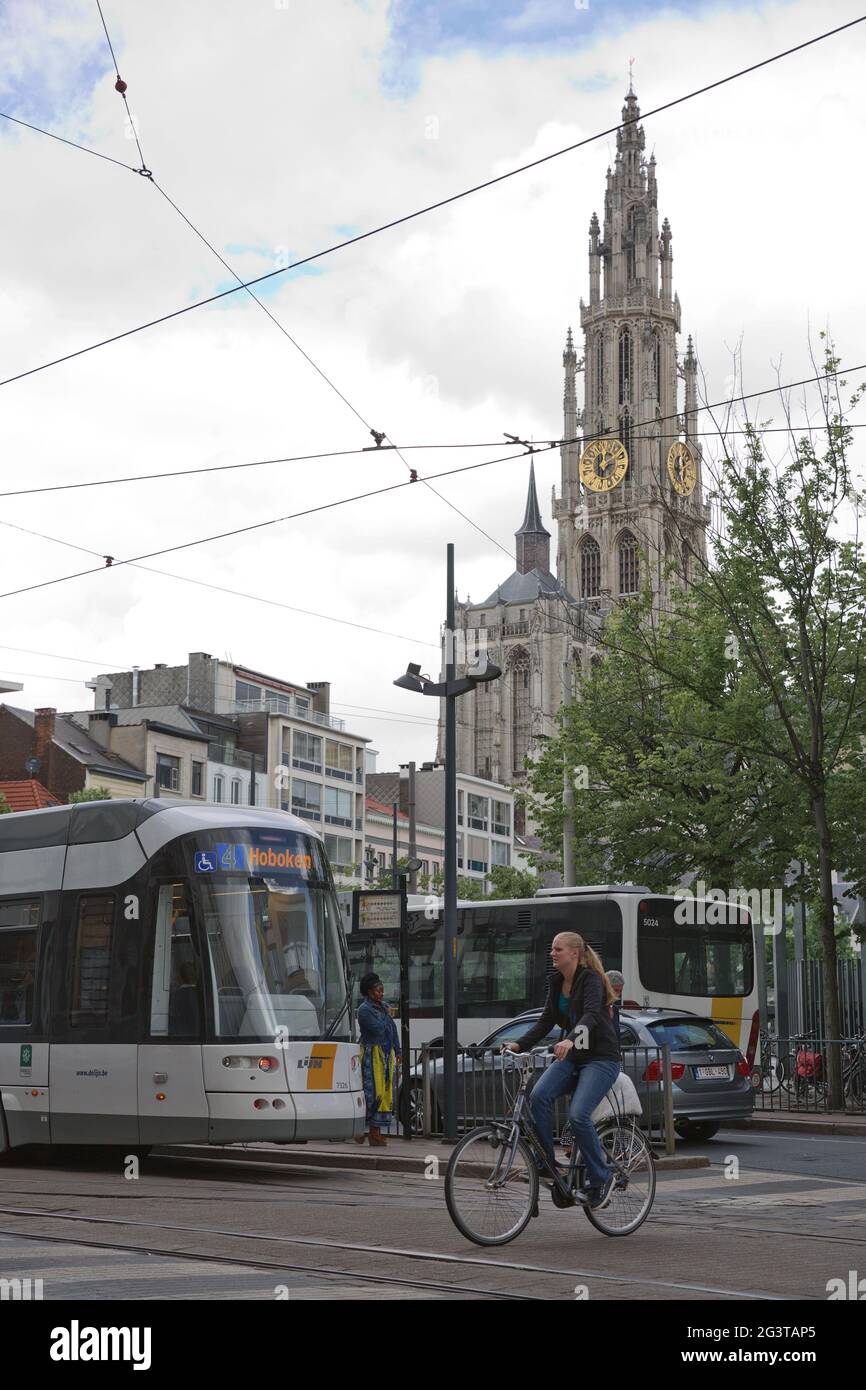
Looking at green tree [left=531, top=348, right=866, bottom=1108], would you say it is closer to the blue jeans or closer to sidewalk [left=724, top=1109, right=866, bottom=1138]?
sidewalk [left=724, top=1109, right=866, bottom=1138]

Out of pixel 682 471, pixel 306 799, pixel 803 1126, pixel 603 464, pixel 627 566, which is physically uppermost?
pixel 603 464

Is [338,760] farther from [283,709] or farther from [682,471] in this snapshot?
[682,471]

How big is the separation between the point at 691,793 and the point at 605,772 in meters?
3.54

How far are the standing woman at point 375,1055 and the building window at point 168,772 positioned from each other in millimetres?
54429

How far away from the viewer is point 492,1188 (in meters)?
9.33

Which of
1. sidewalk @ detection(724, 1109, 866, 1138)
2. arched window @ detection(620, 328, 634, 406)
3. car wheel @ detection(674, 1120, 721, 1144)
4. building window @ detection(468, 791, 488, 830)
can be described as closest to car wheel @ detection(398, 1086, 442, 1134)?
car wheel @ detection(674, 1120, 721, 1144)

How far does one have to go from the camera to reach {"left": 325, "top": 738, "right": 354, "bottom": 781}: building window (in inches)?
3556

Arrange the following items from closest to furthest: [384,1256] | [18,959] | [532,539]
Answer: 1. [384,1256]
2. [18,959]
3. [532,539]

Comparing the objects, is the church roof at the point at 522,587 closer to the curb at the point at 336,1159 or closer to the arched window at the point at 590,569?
the arched window at the point at 590,569

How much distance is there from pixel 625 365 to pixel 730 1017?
12289cm

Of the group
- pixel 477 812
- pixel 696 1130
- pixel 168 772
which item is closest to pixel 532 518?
pixel 477 812

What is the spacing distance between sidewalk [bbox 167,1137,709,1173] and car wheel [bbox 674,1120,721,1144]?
5.84ft

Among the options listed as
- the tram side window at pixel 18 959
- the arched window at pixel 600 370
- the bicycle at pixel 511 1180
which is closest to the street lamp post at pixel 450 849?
the tram side window at pixel 18 959

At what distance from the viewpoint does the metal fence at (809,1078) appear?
25.2 meters
